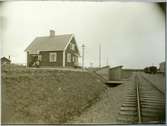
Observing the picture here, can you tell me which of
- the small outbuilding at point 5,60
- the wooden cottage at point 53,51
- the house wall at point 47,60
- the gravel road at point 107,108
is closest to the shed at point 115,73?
the gravel road at point 107,108

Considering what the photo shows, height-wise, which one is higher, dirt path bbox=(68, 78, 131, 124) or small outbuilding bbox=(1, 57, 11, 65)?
small outbuilding bbox=(1, 57, 11, 65)

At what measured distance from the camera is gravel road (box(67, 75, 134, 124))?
208 cm

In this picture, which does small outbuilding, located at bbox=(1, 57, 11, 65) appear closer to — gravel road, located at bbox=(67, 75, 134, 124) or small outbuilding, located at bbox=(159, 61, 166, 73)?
gravel road, located at bbox=(67, 75, 134, 124)

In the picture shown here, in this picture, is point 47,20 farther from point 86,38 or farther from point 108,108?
point 108,108

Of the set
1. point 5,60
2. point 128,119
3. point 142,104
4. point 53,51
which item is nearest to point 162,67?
point 142,104

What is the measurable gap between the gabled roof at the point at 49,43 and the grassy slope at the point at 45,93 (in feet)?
0.52

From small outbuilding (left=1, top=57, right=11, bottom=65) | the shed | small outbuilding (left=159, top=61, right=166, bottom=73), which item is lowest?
the shed

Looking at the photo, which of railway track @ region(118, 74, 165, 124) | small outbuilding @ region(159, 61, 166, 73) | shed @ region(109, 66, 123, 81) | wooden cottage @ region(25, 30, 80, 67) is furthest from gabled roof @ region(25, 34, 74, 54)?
small outbuilding @ region(159, 61, 166, 73)

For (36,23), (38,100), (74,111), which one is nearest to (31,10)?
(36,23)

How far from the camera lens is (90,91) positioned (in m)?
2.11

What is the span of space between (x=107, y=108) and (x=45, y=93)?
464 mm

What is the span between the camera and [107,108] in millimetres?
2104

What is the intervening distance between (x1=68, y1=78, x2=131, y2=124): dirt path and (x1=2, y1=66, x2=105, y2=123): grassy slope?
1.9 inches

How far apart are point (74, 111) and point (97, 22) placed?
0.67 meters
